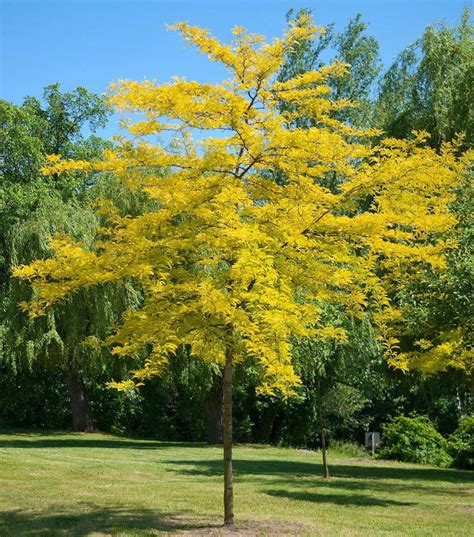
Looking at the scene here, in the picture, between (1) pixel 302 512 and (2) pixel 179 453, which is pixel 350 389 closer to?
(2) pixel 179 453

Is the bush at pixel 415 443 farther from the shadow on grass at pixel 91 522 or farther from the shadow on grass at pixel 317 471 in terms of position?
the shadow on grass at pixel 91 522

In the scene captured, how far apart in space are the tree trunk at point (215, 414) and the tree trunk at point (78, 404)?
4.89 metres

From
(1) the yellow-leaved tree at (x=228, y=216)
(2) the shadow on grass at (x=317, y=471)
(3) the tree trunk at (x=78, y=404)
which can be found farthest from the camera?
(3) the tree trunk at (x=78, y=404)

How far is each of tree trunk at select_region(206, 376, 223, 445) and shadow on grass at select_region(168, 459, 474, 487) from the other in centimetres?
487

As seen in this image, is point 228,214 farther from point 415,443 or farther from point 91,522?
point 415,443

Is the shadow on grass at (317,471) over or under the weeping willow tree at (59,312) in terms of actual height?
under

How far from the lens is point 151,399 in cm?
3106

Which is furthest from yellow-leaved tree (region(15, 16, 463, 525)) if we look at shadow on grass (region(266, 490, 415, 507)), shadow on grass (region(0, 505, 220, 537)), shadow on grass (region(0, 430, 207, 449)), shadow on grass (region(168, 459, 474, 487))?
shadow on grass (region(0, 430, 207, 449))

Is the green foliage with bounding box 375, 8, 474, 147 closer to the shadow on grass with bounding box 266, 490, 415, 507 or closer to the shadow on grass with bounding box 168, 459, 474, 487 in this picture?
the shadow on grass with bounding box 168, 459, 474, 487

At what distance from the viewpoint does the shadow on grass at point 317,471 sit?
17219mm

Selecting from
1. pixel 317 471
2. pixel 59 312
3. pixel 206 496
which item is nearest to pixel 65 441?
pixel 59 312

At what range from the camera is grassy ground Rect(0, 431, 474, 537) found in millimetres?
9734

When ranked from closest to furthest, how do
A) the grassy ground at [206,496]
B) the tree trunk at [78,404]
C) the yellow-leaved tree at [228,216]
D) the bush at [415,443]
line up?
1. the yellow-leaved tree at [228,216]
2. the grassy ground at [206,496]
3. the bush at [415,443]
4. the tree trunk at [78,404]

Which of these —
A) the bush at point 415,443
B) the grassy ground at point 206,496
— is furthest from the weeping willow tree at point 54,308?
the bush at point 415,443
